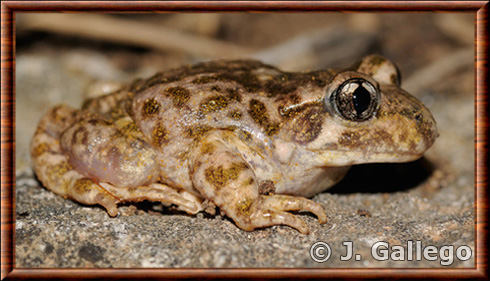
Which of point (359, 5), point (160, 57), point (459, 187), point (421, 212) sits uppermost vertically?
point (160, 57)

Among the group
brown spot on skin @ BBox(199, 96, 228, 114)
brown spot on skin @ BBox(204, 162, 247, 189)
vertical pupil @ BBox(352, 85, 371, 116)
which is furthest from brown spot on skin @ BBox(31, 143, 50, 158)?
vertical pupil @ BBox(352, 85, 371, 116)

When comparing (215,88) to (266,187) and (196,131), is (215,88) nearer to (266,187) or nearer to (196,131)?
(196,131)

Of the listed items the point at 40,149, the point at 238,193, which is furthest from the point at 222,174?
the point at 40,149

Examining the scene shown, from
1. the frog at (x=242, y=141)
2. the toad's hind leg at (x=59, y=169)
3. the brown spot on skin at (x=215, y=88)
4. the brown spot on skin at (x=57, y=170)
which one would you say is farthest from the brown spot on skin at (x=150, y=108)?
the brown spot on skin at (x=57, y=170)

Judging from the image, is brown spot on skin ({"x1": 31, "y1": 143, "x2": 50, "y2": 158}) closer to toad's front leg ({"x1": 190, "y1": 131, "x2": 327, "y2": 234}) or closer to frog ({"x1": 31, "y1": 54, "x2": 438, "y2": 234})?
frog ({"x1": 31, "y1": 54, "x2": 438, "y2": 234})

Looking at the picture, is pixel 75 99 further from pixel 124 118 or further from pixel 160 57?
pixel 124 118

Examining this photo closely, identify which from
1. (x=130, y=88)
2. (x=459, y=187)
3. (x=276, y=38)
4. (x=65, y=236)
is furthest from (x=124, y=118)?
(x=276, y=38)

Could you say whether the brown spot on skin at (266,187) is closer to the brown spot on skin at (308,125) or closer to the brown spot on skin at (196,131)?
the brown spot on skin at (308,125)
